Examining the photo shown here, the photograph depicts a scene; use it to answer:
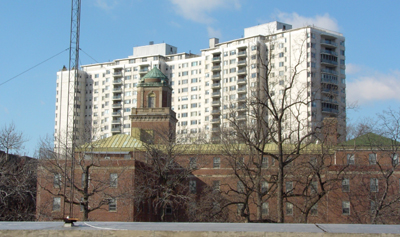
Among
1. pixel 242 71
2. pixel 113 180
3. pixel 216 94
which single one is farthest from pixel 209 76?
pixel 113 180

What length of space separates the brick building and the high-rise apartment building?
46.9m

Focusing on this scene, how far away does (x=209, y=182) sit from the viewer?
67312 millimetres

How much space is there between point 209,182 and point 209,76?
66.7 m

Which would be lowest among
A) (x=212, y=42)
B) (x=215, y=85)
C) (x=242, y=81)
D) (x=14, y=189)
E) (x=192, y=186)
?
(x=14, y=189)

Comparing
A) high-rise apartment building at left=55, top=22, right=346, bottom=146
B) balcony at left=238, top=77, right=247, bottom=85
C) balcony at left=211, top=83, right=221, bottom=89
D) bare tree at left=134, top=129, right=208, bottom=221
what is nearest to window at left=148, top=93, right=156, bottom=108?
bare tree at left=134, top=129, right=208, bottom=221

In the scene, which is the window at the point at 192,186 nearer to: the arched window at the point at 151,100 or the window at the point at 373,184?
the window at the point at 373,184

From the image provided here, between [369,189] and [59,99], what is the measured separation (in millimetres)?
101296

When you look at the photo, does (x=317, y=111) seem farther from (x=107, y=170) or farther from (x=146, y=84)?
(x=107, y=170)

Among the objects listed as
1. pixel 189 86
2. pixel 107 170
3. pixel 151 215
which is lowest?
pixel 151 215

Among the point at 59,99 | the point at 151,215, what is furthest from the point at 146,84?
the point at 59,99

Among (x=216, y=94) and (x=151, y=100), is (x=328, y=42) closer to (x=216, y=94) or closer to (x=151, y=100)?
(x=216, y=94)

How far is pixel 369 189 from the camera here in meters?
57.5

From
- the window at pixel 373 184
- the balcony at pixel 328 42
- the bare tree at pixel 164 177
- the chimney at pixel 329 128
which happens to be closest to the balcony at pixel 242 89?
the balcony at pixel 328 42

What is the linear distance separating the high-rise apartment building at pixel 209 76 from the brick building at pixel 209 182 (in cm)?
4686
